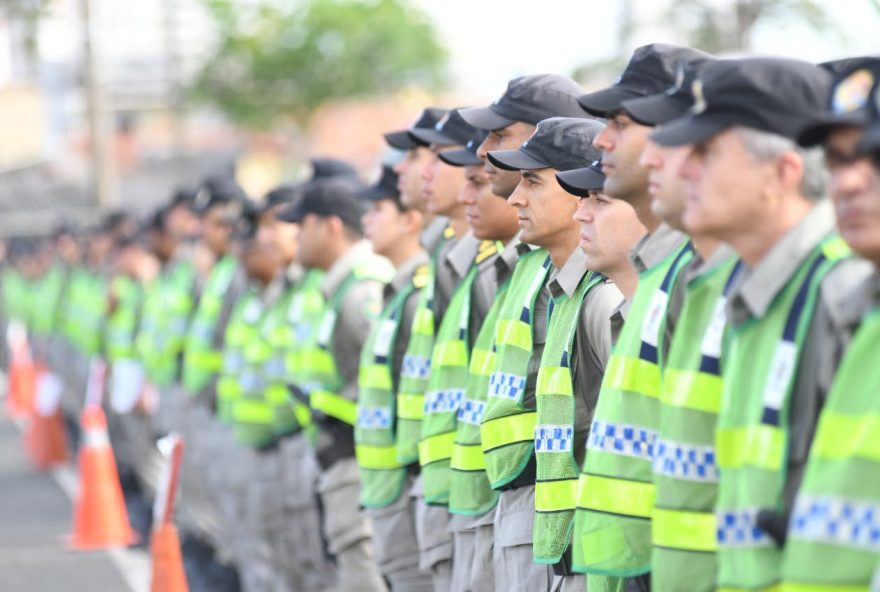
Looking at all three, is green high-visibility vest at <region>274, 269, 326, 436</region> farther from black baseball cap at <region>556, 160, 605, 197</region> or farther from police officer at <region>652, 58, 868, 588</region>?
police officer at <region>652, 58, 868, 588</region>

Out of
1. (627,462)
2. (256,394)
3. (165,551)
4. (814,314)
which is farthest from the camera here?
(256,394)

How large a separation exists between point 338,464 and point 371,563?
504mm

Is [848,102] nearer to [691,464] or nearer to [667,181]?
[667,181]

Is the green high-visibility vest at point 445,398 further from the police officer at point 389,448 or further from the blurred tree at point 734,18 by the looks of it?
the blurred tree at point 734,18

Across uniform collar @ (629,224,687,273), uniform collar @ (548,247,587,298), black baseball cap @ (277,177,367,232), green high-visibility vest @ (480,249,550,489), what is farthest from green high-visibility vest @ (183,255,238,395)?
uniform collar @ (629,224,687,273)

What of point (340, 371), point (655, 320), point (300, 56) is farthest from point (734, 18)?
point (300, 56)

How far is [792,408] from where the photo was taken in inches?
153

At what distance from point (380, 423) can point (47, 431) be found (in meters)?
10.8

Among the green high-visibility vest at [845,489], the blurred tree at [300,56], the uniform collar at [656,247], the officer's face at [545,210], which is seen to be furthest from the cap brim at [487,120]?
the blurred tree at [300,56]

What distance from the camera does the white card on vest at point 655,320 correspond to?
4656 millimetres

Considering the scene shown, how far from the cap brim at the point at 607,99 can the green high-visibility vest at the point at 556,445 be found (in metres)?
0.72

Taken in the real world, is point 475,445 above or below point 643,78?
below

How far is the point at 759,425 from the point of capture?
3902mm

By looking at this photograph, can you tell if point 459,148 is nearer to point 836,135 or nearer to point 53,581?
point 836,135
